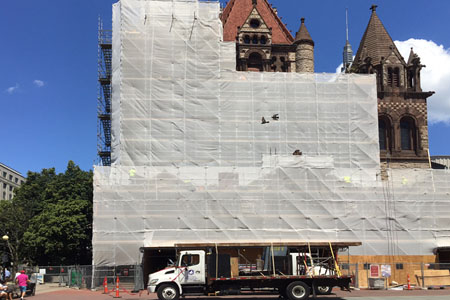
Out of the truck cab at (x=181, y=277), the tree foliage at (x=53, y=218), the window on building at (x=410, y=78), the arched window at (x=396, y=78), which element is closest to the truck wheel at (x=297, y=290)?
the truck cab at (x=181, y=277)

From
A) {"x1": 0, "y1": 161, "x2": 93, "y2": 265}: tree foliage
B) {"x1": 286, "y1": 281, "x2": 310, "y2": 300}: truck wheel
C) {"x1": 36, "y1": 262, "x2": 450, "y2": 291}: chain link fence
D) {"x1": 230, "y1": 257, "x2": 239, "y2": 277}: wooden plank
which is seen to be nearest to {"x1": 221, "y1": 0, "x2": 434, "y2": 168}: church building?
{"x1": 36, "y1": 262, "x2": 450, "y2": 291}: chain link fence

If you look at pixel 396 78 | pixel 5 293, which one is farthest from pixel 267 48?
pixel 5 293

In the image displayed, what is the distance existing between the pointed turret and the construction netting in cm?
1311

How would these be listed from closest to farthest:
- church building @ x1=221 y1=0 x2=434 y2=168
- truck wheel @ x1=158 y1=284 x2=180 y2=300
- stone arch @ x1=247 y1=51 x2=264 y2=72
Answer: truck wheel @ x1=158 y1=284 x2=180 y2=300, church building @ x1=221 y1=0 x2=434 y2=168, stone arch @ x1=247 y1=51 x2=264 y2=72

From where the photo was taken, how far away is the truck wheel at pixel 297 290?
2289 centimetres

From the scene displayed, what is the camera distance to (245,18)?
58.3 m

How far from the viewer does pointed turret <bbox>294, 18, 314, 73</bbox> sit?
170ft

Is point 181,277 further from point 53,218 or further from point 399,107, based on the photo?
point 399,107

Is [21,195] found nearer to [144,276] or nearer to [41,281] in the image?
[41,281]

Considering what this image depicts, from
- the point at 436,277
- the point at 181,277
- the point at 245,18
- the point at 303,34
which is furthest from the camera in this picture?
the point at 245,18

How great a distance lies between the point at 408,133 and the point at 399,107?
2508 mm

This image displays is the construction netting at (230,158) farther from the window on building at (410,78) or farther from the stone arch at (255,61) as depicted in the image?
the stone arch at (255,61)

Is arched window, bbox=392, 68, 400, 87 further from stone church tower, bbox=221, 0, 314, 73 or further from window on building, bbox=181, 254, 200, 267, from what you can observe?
A: window on building, bbox=181, 254, 200, 267

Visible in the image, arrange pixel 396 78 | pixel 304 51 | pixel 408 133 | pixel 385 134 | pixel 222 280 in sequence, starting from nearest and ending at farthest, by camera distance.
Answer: pixel 222 280 < pixel 385 134 < pixel 408 133 < pixel 396 78 < pixel 304 51
